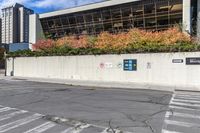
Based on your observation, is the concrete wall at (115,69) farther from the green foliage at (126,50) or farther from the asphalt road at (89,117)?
the asphalt road at (89,117)

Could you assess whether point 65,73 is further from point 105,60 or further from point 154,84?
point 154,84

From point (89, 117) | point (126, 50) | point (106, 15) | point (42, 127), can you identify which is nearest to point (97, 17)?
point (106, 15)

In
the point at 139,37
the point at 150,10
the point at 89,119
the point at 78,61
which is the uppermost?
the point at 150,10

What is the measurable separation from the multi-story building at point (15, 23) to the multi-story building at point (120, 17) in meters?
30.4

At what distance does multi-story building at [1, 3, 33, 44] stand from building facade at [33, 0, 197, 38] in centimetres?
3087

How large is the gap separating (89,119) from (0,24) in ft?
286

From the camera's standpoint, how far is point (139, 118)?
408 inches

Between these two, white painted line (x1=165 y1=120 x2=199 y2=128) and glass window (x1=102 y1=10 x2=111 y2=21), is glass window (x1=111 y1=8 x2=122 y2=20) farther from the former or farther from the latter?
white painted line (x1=165 y1=120 x2=199 y2=128)

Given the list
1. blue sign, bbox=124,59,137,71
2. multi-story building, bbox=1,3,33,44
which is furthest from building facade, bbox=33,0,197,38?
multi-story building, bbox=1,3,33,44

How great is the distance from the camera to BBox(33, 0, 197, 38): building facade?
143 ft

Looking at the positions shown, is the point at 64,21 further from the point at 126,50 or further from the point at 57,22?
the point at 126,50

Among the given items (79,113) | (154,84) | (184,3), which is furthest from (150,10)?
(79,113)

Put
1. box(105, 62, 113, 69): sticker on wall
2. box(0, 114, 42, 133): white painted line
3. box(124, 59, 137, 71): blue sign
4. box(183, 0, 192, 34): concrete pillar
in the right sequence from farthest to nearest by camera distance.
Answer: box(183, 0, 192, 34): concrete pillar → box(105, 62, 113, 69): sticker on wall → box(124, 59, 137, 71): blue sign → box(0, 114, 42, 133): white painted line

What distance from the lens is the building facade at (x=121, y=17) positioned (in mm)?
43719
